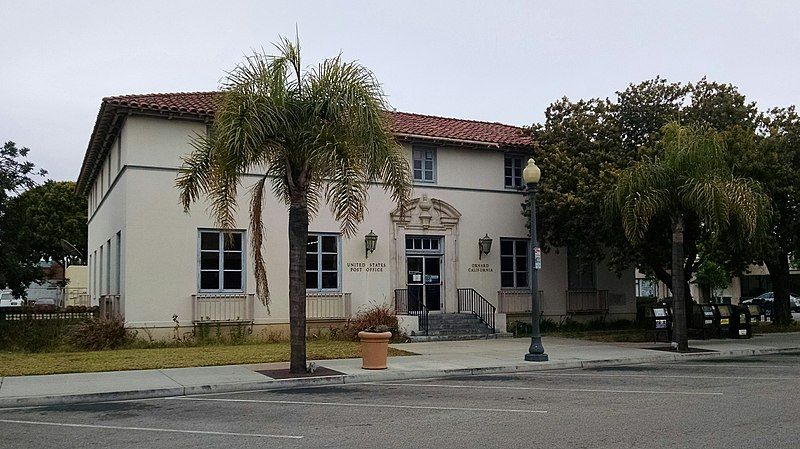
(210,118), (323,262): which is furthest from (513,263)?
(210,118)

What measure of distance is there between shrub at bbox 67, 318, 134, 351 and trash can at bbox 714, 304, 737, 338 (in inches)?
664

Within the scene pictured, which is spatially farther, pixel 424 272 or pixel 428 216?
pixel 424 272

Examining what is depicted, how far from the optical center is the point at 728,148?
21.7 metres

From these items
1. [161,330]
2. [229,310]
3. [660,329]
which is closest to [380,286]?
[229,310]

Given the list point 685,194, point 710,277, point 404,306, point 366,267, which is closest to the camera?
point 685,194

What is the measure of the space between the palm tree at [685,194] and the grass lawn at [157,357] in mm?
6927

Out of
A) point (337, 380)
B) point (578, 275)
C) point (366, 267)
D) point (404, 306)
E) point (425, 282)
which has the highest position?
point (366, 267)

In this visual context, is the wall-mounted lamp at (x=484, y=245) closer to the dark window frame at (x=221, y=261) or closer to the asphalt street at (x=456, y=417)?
the dark window frame at (x=221, y=261)

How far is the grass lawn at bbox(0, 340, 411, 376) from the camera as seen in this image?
52.8ft

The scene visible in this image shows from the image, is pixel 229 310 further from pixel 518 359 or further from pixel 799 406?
pixel 799 406

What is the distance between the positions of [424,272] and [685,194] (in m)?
9.15

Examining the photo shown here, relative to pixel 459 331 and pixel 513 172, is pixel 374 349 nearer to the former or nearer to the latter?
pixel 459 331

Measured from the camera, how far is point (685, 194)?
19.6m

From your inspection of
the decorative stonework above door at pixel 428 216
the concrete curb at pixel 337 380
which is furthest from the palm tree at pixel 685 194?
the decorative stonework above door at pixel 428 216
